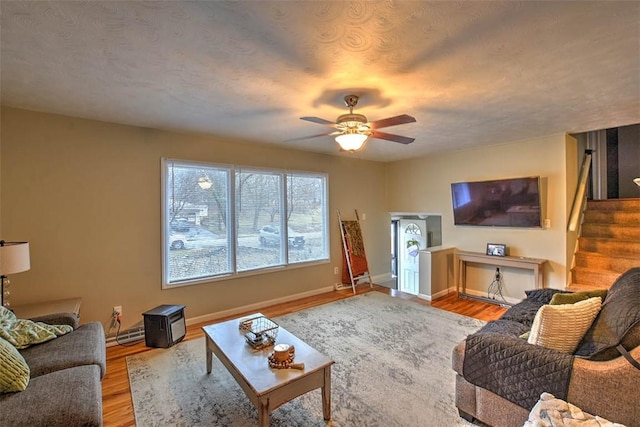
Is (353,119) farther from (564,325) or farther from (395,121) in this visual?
(564,325)

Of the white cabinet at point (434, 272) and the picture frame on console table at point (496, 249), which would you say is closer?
the picture frame on console table at point (496, 249)

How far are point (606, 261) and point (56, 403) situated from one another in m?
5.63

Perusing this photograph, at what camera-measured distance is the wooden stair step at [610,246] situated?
12.7ft

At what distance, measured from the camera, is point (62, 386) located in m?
1.60

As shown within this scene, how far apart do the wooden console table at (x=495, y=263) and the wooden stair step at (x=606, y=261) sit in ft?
1.90

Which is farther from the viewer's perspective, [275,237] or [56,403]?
[275,237]

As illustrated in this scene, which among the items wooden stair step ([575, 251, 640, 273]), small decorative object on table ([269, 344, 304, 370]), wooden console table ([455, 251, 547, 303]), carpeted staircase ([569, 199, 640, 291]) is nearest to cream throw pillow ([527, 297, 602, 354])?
small decorative object on table ([269, 344, 304, 370])

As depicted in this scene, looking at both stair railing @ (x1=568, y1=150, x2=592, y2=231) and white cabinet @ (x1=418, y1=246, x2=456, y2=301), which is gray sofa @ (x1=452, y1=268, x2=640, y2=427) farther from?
white cabinet @ (x1=418, y1=246, x2=456, y2=301)

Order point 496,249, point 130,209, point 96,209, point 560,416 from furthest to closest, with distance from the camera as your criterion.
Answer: point 496,249 → point 130,209 → point 96,209 → point 560,416

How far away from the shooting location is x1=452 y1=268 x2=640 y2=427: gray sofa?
1397mm

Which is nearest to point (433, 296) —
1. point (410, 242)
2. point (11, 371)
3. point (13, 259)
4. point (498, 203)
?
point (498, 203)

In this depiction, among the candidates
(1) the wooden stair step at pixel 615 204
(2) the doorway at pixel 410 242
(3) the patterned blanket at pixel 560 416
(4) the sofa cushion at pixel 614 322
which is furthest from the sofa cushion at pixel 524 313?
(2) the doorway at pixel 410 242

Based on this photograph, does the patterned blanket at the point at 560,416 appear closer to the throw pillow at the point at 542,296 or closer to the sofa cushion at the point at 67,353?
the throw pillow at the point at 542,296

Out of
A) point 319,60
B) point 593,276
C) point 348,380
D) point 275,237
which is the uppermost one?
point 319,60
